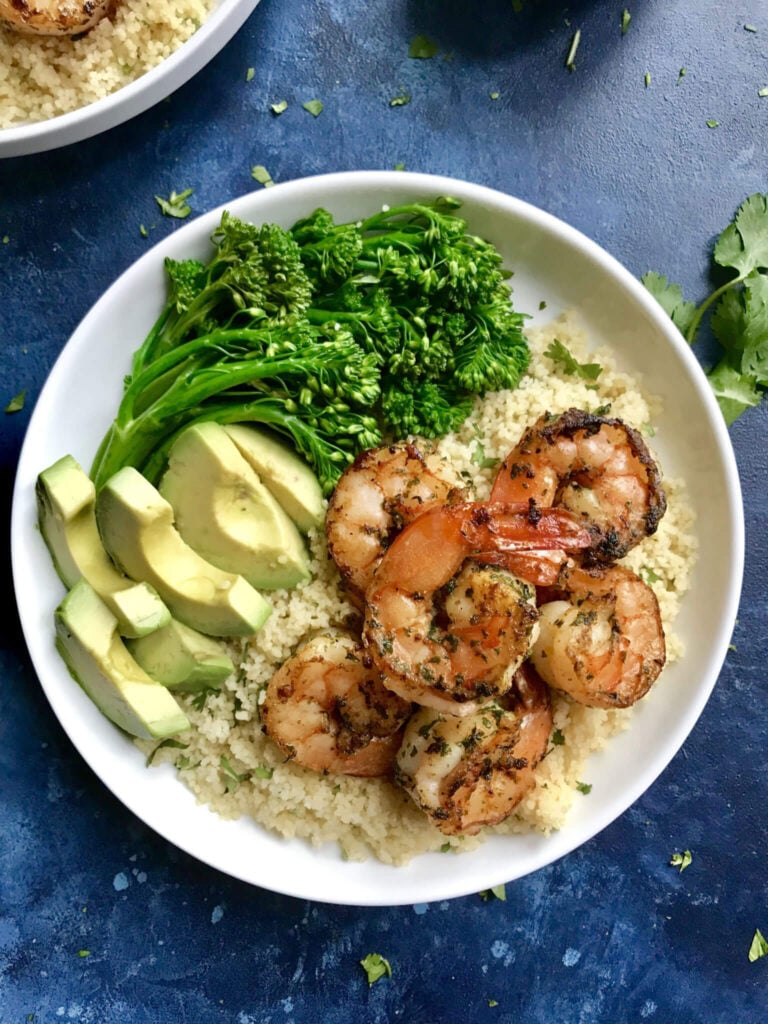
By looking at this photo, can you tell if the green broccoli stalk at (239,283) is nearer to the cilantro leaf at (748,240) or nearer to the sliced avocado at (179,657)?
the sliced avocado at (179,657)

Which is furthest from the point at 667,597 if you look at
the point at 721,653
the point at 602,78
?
the point at 602,78

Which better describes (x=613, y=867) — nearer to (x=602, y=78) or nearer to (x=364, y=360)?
(x=364, y=360)

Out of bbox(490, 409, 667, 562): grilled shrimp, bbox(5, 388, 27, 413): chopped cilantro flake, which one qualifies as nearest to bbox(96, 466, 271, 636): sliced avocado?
bbox(5, 388, 27, 413): chopped cilantro flake

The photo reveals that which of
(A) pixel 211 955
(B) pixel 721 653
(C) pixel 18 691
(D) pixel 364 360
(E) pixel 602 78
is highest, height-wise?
(E) pixel 602 78

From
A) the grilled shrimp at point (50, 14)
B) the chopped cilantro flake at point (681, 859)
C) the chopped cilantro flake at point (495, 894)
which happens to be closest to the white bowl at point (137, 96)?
the grilled shrimp at point (50, 14)

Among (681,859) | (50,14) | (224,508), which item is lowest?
(681,859)

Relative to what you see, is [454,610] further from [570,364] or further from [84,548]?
[84,548]

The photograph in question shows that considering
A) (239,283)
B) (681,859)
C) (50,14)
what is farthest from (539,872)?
(50,14)
